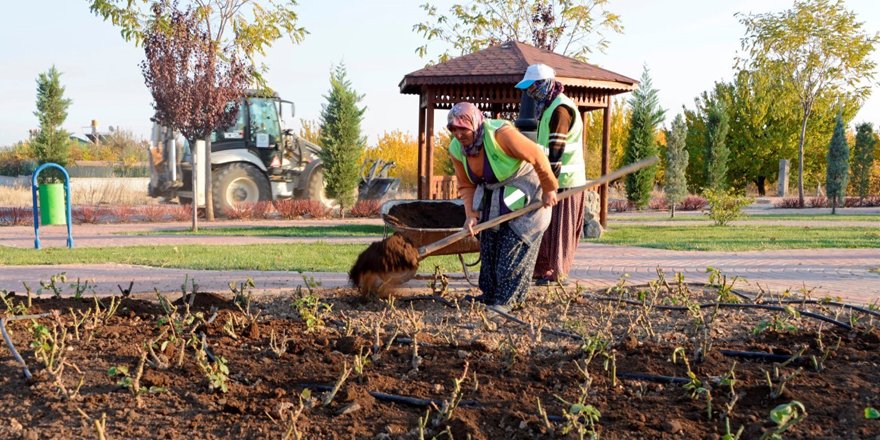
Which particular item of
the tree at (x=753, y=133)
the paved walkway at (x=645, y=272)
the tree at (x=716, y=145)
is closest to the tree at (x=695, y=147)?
the tree at (x=753, y=133)

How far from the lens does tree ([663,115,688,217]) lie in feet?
61.5

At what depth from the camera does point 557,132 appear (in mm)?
4715

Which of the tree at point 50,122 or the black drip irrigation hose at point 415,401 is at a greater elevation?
the tree at point 50,122

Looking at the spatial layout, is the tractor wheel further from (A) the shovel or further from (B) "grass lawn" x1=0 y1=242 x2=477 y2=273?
(A) the shovel

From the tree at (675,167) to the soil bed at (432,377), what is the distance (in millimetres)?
14948

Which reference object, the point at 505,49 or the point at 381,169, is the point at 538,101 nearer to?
the point at 505,49

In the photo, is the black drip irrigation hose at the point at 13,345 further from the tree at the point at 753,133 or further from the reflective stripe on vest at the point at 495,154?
the tree at the point at 753,133

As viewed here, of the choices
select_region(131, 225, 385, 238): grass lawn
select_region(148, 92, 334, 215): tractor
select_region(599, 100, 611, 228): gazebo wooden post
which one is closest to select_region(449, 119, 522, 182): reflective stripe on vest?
select_region(131, 225, 385, 238): grass lawn

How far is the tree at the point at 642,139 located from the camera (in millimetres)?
21828

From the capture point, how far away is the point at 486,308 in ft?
14.2

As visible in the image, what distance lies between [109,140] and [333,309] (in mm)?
39418

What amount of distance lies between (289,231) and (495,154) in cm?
878

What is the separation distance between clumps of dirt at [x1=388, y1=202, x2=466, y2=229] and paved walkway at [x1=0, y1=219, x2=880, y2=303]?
50 centimetres

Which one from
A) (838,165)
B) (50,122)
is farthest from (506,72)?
(50,122)
